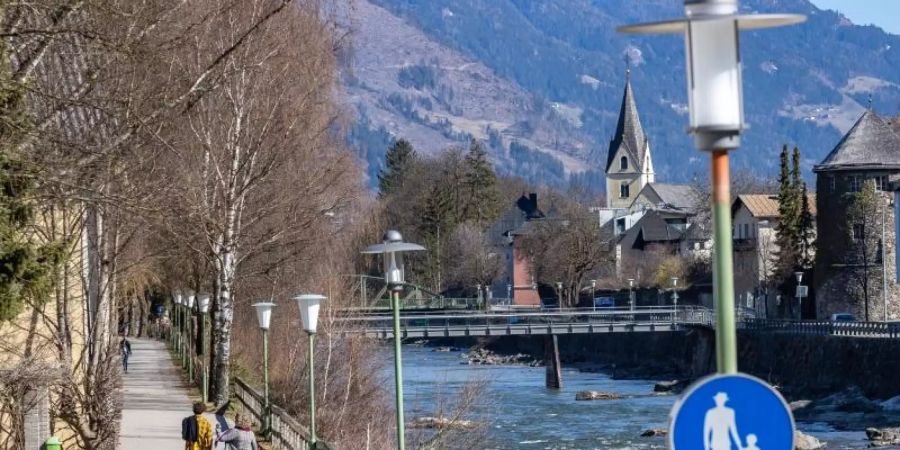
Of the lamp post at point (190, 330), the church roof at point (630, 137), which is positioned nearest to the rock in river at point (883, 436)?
the lamp post at point (190, 330)

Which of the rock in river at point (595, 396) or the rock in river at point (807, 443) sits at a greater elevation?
the rock in river at point (595, 396)

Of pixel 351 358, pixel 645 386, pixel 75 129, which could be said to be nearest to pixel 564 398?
pixel 645 386

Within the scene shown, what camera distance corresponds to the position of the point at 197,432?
64.4ft

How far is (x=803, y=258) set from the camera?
258 ft

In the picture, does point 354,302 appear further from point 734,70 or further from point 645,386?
point 645,386

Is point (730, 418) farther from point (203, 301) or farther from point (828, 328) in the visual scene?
point (828, 328)

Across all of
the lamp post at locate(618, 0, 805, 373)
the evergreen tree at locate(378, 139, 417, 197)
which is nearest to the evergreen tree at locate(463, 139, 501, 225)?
the evergreen tree at locate(378, 139, 417, 197)

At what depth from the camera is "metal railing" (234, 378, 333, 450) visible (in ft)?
66.2

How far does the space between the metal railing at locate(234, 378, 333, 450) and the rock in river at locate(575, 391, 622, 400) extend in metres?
30.2

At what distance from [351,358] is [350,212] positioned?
10512 mm

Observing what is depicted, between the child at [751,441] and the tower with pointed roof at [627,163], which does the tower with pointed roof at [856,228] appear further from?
the tower with pointed roof at [627,163]

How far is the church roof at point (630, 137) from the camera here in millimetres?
183625

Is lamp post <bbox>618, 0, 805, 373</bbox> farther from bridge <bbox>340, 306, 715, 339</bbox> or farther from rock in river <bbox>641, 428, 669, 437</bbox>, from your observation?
bridge <bbox>340, 306, 715, 339</bbox>

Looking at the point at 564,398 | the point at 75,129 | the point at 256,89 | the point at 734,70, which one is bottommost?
the point at 564,398
